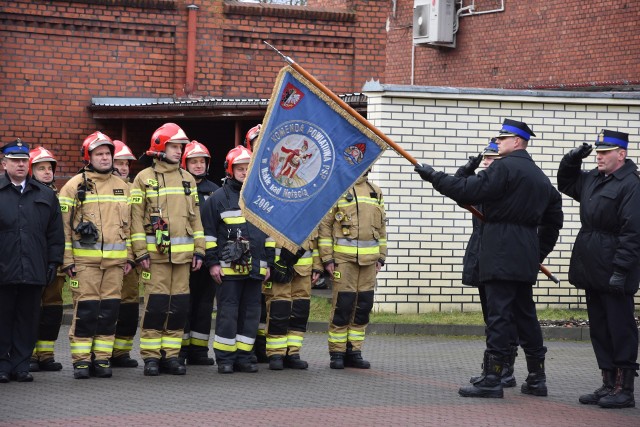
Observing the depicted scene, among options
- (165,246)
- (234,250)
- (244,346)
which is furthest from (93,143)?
(244,346)

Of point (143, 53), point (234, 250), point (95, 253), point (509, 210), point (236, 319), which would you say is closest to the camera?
point (509, 210)

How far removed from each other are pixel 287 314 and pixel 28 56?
10.0m

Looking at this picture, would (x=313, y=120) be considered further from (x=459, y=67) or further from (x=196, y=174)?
(x=459, y=67)

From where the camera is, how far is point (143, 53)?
69.2 feet

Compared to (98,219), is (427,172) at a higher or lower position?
higher

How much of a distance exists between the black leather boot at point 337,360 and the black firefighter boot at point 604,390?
2684 millimetres

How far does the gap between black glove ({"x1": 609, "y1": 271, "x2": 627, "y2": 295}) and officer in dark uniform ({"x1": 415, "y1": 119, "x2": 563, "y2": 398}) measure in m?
0.68

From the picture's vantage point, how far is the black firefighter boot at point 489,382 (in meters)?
10.2

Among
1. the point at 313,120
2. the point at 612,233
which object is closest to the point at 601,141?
the point at 612,233

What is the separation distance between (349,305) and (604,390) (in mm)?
2967

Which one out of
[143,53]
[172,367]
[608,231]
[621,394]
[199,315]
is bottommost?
[172,367]

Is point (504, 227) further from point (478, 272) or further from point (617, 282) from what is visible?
point (478, 272)

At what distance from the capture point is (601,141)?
1041cm

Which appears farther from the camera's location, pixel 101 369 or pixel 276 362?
pixel 276 362
